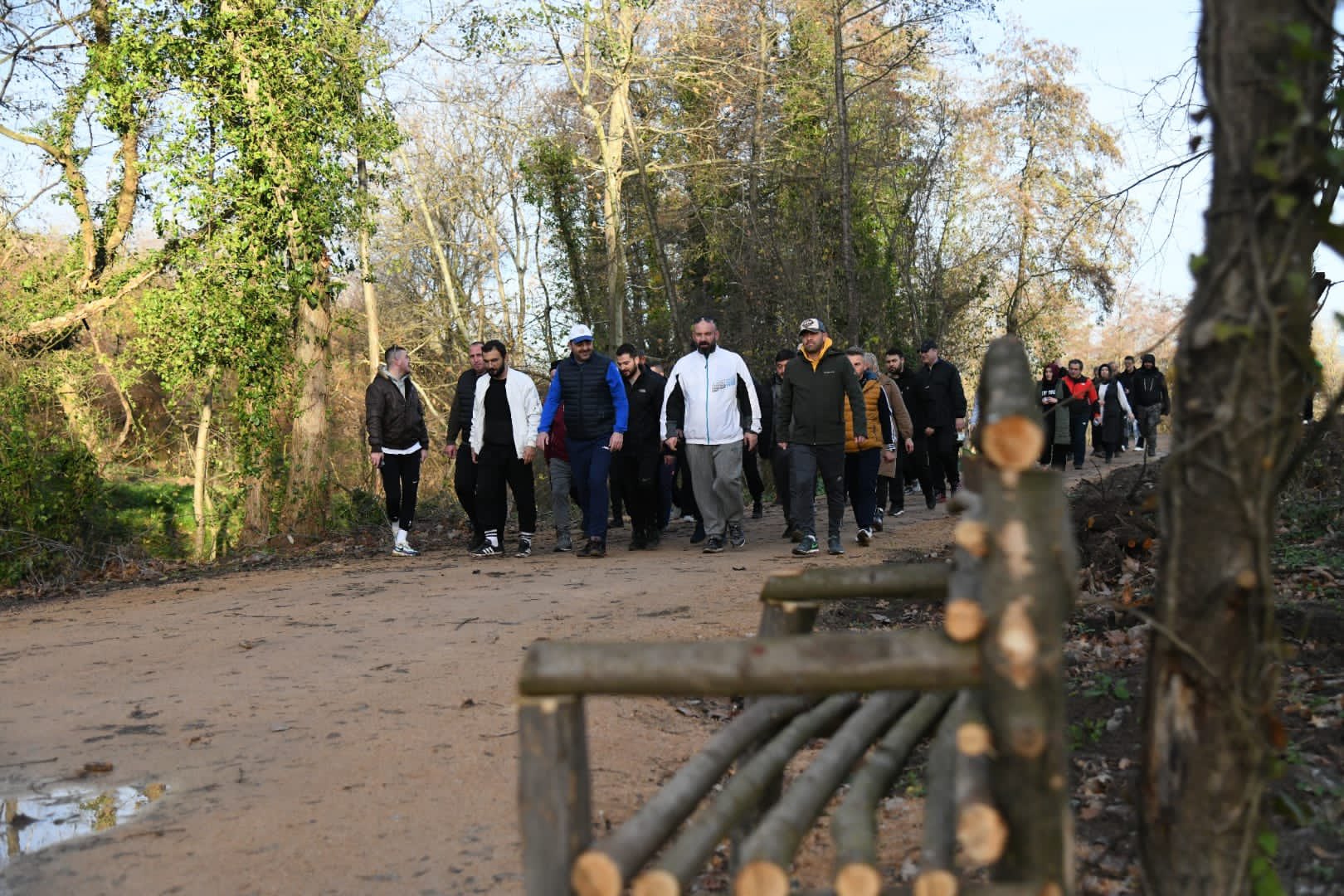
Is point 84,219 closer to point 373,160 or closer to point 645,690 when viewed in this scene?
point 373,160

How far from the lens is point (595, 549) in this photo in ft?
41.9

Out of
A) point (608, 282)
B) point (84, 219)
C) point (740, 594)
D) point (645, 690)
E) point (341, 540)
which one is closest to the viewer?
point (645, 690)

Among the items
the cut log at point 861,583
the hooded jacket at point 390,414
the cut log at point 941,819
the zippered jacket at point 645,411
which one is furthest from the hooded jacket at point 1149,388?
the cut log at point 941,819

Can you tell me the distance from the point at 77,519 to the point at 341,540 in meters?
3.25

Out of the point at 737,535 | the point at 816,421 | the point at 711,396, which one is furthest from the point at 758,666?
the point at 737,535

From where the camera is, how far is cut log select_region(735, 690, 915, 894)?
2.47 m

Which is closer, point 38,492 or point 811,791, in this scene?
point 811,791

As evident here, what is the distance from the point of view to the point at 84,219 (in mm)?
17031

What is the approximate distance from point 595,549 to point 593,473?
2.55 feet

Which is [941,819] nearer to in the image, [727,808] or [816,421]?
[727,808]

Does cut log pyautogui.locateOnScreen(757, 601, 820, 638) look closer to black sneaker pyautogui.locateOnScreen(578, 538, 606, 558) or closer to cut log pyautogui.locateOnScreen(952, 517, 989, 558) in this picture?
cut log pyautogui.locateOnScreen(952, 517, 989, 558)

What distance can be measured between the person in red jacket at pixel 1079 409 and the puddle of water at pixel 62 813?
19.6 meters

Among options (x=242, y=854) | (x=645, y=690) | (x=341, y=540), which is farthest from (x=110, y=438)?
(x=645, y=690)

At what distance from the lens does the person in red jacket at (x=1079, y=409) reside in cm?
2286
